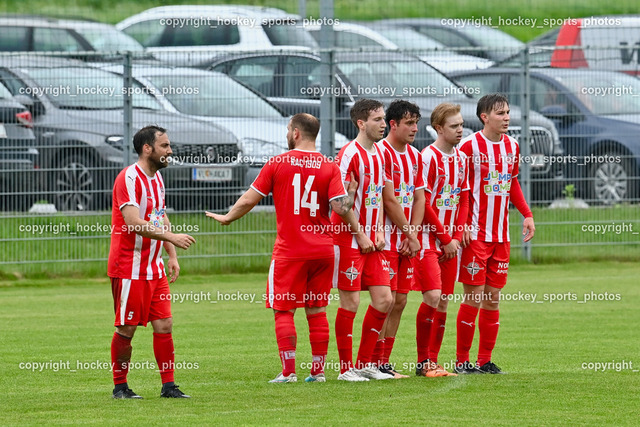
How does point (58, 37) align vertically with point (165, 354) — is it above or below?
above

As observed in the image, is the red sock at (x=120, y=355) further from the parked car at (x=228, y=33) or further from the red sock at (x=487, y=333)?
the parked car at (x=228, y=33)

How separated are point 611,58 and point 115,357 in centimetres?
1183

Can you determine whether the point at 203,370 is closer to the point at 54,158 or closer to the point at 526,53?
the point at 54,158

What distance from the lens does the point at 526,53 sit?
706 inches

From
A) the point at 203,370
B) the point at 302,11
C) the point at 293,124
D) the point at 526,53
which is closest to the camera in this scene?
the point at 293,124

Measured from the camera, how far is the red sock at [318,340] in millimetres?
9250

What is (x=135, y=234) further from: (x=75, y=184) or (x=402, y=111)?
(x=75, y=184)

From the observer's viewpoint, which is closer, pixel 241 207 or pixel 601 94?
pixel 241 207

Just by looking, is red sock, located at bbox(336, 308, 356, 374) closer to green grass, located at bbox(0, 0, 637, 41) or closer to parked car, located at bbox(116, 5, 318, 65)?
parked car, located at bbox(116, 5, 318, 65)

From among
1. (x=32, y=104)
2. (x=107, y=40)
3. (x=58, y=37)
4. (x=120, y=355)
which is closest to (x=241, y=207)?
(x=120, y=355)

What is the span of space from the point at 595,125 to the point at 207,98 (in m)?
5.76

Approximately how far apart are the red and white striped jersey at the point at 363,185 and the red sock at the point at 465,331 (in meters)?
1.08

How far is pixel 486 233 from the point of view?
9.80 m

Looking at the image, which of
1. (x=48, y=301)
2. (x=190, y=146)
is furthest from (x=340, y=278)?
(x=190, y=146)
